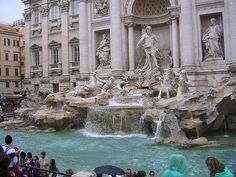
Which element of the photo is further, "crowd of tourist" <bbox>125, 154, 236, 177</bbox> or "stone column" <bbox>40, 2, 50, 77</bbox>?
"stone column" <bbox>40, 2, 50, 77</bbox>

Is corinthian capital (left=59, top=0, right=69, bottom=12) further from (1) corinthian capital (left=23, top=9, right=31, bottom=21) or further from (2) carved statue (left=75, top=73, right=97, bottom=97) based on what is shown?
(2) carved statue (left=75, top=73, right=97, bottom=97)

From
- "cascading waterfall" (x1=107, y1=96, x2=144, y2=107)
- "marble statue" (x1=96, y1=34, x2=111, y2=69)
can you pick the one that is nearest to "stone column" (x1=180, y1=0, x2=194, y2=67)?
"cascading waterfall" (x1=107, y1=96, x2=144, y2=107)

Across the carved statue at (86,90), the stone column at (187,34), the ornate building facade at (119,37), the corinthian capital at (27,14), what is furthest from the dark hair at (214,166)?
the corinthian capital at (27,14)

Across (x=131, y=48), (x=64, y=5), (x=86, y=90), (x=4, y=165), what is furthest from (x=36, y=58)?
(x=4, y=165)

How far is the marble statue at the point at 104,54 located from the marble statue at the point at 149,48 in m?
3.39

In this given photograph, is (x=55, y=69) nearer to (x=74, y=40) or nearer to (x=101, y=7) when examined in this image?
(x=74, y=40)

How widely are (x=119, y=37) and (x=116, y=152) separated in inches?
600

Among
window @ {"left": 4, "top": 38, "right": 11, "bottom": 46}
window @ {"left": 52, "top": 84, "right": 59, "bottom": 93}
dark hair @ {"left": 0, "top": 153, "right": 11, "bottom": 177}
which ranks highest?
window @ {"left": 4, "top": 38, "right": 11, "bottom": 46}

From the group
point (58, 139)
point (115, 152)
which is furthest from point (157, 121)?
point (58, 139)

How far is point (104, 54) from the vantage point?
1141 inches

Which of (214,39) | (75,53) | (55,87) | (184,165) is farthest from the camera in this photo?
(55,87)

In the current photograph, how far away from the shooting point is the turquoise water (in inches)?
452

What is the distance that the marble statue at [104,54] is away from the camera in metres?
29.0

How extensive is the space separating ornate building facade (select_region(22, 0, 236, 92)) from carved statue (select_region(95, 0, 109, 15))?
0.27 ft
